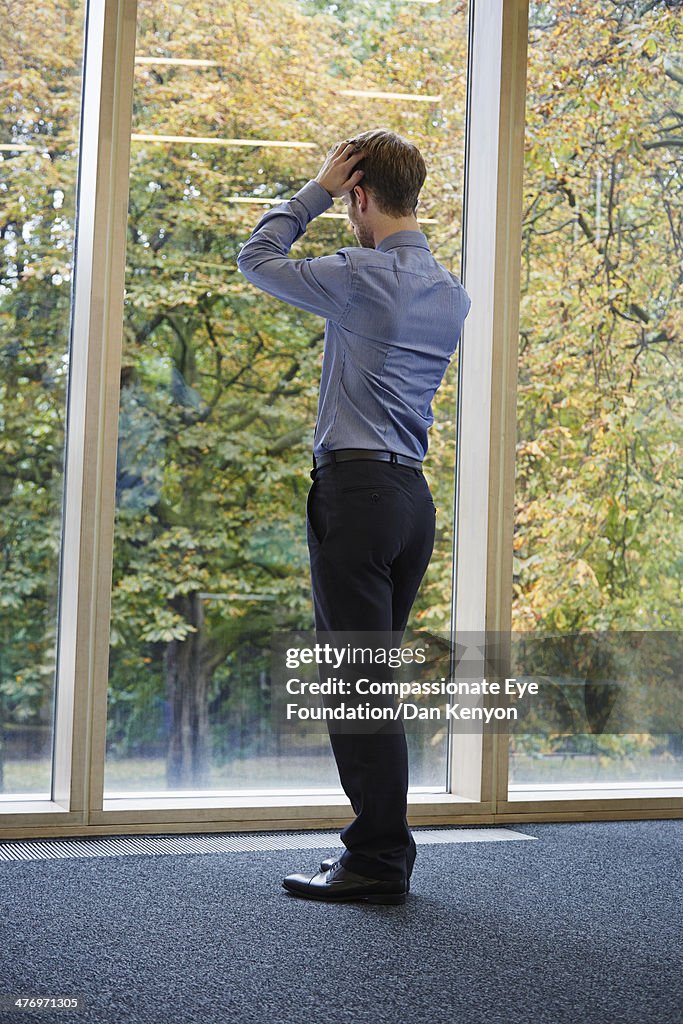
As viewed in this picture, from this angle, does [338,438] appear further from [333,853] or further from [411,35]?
[411,35]

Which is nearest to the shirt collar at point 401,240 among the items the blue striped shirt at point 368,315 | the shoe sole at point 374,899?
the blue striped shirt at point 368,315

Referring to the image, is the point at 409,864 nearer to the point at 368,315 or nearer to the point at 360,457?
the point at 360,457

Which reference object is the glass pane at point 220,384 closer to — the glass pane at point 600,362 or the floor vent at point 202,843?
the floor vent at point 202,843

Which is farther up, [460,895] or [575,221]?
[575,221]

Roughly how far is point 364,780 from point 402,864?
0.18m

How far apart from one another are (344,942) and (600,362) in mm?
1842

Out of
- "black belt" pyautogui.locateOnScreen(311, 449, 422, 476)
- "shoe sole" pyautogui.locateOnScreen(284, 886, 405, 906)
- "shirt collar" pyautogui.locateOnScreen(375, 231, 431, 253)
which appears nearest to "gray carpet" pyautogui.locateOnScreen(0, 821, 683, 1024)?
"shoe sole" pyautogui.locateOnScreen(284, 886, 405, 906)

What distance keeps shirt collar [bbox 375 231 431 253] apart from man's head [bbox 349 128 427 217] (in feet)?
0.14

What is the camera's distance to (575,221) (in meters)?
3.01

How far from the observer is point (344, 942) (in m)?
1.73

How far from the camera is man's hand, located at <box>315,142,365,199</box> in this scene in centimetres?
207

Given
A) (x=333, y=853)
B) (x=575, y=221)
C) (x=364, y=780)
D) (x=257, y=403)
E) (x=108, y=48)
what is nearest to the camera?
(x=364, y=780)

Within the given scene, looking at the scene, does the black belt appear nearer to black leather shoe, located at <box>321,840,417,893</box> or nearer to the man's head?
the man's head

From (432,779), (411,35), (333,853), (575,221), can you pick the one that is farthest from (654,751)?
(411,35)
